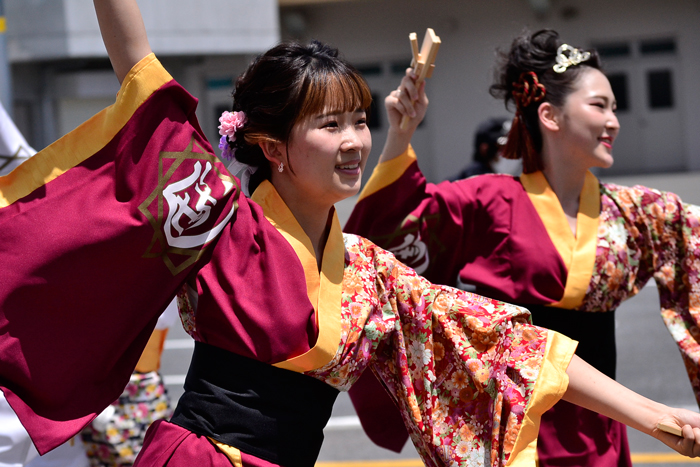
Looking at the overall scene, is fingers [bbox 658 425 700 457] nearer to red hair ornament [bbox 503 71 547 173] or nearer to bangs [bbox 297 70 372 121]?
bangs [bbox 297 70 372 121]

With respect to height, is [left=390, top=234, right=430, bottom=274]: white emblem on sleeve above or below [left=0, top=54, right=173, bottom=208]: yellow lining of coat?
below

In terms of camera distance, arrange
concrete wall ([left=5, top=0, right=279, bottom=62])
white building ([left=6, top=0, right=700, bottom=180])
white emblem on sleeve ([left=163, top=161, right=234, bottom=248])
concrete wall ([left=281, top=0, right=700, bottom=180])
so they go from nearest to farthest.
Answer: white emblem on sleeve ([left=163, top=161, right=234, bottom=248]) < concrete wall ([left=5, top=0, right=279, bottom=62]) < white building ([left=6, top=0, right=700, bottom=180]) < concrete wall ([left=281, top=0, right=700, bottom=180])

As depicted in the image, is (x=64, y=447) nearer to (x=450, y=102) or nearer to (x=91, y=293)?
(x=91, y=293)

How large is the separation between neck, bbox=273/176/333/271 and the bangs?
19cm

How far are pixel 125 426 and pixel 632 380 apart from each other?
10.9 ft

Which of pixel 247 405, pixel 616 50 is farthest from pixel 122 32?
pixel 616 50

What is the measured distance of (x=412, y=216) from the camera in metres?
2.41

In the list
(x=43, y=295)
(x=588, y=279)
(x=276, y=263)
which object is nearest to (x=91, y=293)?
(x=43, y=295)

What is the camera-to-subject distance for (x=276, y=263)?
67.1 inches

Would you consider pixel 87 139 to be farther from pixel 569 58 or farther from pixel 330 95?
pixel 569 58

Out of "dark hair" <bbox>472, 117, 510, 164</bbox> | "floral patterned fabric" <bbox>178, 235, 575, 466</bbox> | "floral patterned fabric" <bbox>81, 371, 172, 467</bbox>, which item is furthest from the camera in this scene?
"dark hair" <bbox>472, 117, 510, 164</bbox>

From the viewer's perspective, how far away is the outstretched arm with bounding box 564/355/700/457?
1712mm

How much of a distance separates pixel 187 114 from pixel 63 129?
12983mm

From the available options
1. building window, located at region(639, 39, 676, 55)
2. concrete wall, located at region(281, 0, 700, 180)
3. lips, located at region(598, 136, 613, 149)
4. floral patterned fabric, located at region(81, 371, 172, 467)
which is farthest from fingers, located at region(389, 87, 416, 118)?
building window, located at region(639, 39, 676, 55)
